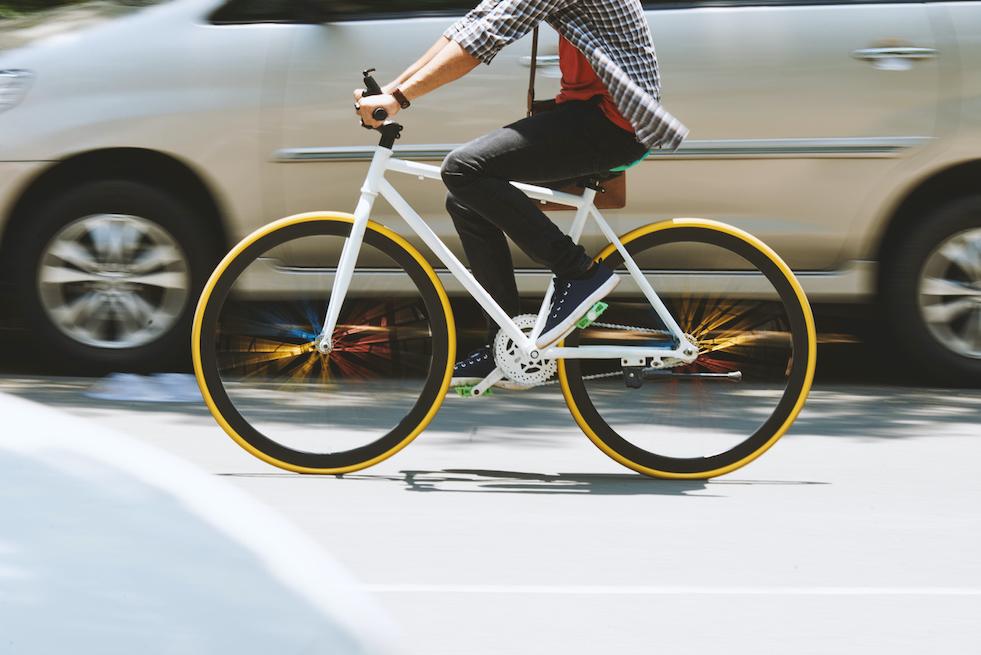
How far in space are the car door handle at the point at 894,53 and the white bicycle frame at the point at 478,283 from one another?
5.63 ft

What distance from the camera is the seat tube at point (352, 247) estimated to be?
197 inches

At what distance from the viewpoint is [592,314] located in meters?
5.00

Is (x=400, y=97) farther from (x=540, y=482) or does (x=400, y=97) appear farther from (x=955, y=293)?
(x=955, y=293)

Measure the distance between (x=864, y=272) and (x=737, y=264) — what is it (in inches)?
61.9

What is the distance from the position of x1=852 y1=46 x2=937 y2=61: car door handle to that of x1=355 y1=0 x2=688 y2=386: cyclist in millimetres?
1694

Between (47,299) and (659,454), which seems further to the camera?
(47,299)

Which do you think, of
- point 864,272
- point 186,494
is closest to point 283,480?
point 864,272

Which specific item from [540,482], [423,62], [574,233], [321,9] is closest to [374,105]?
[423,62]

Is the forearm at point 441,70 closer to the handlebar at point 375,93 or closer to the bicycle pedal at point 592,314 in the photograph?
the handlebar at point 375,93

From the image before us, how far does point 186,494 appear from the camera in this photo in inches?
77.0

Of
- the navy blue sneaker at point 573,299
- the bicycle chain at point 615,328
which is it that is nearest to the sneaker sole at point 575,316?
the navy blue sneaker at point 573,299

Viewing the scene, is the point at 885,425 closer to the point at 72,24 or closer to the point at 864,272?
the point at 864,272

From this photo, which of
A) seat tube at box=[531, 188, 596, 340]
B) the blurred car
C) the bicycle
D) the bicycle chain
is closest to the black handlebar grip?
the bicycle

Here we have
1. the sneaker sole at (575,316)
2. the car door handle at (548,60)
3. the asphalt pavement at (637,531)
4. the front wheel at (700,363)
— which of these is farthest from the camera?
the car door handle at (548,60)
